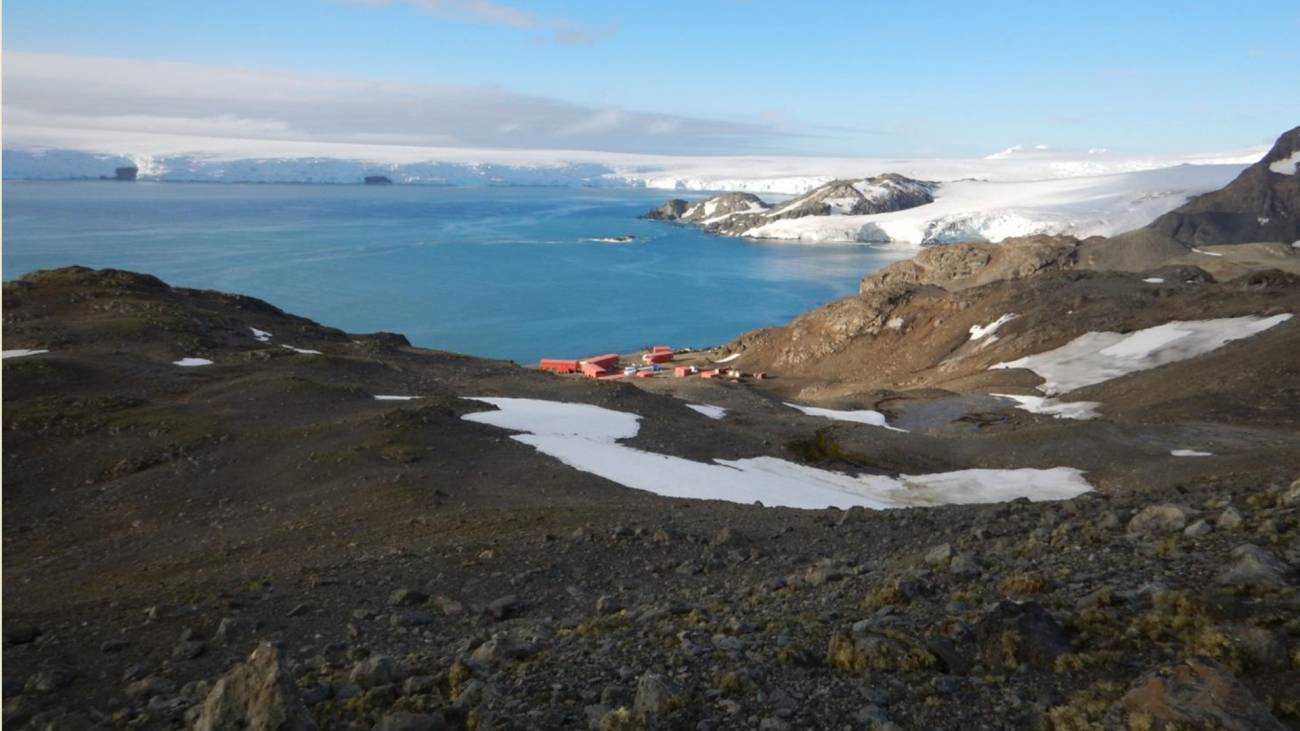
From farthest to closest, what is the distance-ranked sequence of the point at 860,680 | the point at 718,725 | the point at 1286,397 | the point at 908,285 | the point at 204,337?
1. the point at 908,285
2. the point at 204,337
3. the point at 1286,397
4. the point at 860,680
5. the point at 718,725

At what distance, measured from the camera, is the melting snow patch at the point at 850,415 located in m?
32.8

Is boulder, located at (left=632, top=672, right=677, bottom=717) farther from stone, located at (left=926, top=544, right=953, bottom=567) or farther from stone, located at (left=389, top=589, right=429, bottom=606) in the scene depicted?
stone, located at (left=389, top=589, right=429, bottom=606)

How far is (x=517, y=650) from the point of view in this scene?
704 centimetres

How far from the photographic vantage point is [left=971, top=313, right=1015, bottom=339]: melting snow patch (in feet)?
162

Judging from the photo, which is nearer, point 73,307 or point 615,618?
point 615,618

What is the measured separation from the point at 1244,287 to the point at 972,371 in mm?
14298

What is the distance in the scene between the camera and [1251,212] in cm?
11281

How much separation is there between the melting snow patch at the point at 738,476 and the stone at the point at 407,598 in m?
8.20

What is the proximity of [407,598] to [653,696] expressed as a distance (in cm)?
484

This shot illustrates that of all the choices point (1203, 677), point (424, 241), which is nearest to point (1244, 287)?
point (1203, 677)

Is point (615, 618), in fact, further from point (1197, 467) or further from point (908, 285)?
point (908, 285)

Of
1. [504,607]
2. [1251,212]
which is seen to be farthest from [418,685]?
[1251,212]

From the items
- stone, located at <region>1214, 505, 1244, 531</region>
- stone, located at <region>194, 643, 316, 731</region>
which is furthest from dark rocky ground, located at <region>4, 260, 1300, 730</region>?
stone, located at <region>1214, 505, 1244, 531</region>

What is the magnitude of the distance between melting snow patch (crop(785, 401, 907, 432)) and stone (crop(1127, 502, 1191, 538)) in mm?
22086
